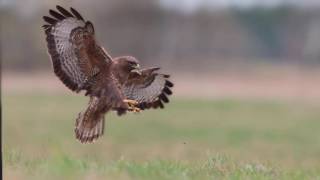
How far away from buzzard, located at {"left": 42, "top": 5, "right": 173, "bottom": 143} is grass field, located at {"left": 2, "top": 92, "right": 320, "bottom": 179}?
0.46m

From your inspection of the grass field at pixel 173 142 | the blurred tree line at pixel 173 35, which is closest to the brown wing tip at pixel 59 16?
the grass field at pixel 173 142

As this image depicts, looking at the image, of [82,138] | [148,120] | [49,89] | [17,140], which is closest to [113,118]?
[148,120]

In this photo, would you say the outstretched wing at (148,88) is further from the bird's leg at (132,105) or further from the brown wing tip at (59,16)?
the brown wing tip at (59,16)

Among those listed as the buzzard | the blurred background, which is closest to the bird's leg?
the buzzard

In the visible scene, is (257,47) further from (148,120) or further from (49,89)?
(148,120)

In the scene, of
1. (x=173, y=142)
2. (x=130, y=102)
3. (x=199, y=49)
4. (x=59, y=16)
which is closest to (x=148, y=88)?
(x=130, y=102)

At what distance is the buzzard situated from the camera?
7039 millimetres

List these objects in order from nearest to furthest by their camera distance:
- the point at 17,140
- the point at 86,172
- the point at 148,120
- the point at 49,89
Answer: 1. the point at 86,172
2. the point at 17,140
3. the point at 148,120
4. the point at 49,89

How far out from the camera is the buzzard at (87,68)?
277 inches

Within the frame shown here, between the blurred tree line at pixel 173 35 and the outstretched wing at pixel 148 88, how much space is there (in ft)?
138

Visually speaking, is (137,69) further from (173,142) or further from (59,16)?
(173,142)

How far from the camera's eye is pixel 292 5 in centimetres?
5803

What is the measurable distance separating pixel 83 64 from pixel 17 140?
12.8 meters

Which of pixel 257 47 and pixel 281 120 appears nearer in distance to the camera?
pixel 281 120
